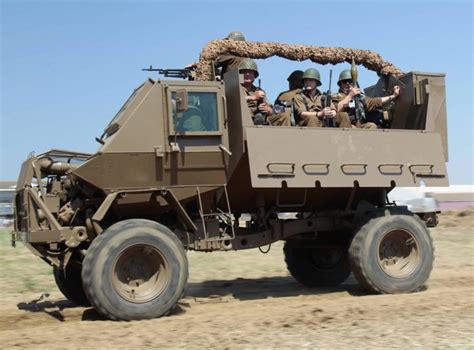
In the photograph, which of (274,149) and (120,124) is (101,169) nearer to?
(120,124)

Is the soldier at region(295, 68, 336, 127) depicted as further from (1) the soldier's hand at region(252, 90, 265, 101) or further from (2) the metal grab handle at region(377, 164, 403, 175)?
(2) the metal grab handle at region(377, 164, 403, 175)

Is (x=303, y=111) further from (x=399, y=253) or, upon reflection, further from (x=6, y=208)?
(x=6, y=208)

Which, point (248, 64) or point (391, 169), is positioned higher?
point (248, 64)

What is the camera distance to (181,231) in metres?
8.14

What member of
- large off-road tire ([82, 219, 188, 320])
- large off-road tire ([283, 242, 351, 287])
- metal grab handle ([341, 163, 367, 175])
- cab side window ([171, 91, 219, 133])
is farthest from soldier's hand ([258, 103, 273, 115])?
large off-road tire ([283, 242, 351, 287])

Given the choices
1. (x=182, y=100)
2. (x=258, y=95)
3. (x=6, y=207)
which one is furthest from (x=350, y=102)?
(x=6, y=207)

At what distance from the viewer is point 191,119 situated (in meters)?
7.98

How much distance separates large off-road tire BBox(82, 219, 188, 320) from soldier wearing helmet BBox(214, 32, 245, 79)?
9.50 feet

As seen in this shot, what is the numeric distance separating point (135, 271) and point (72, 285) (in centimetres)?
155

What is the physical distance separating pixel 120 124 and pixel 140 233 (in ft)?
4.82

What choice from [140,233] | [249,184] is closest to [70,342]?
[140,233]

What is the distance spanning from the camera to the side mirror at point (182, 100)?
298 inches

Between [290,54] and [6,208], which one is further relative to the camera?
[6,208]

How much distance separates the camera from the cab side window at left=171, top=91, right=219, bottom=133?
7.92 m
